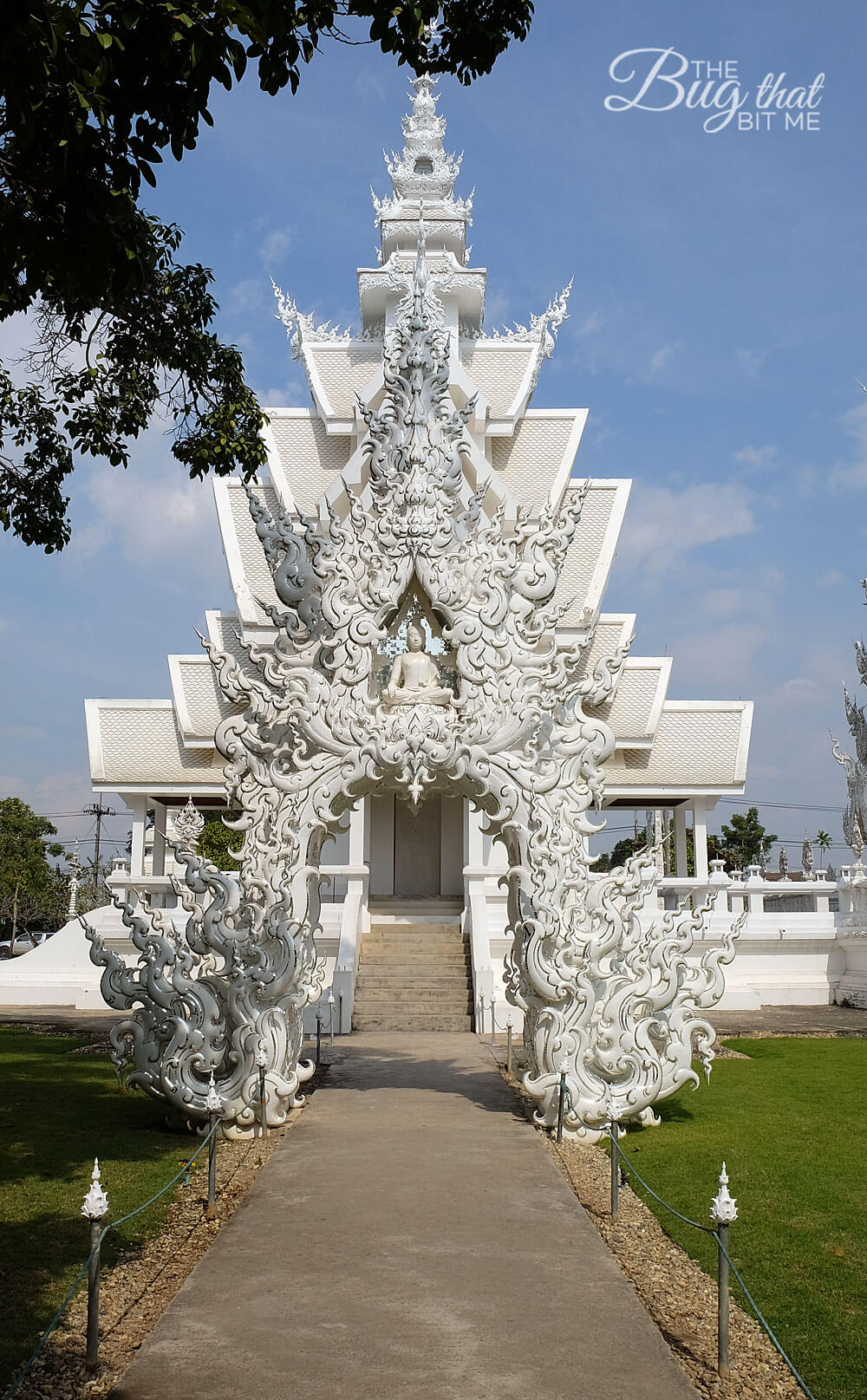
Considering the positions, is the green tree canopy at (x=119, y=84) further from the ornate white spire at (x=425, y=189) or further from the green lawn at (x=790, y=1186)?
the ornate white spire at (x=425, y=189)

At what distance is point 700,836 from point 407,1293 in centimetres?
1994

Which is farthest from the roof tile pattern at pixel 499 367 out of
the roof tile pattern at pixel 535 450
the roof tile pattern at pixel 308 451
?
the roof tile pattern at pixel 308 451

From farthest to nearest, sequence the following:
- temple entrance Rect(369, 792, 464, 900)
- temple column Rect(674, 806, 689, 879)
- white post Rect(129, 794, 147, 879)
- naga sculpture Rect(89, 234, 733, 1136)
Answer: temple column Rect(674, 806, 689, 879) → white post Rect(129, 794, 147, 879) → temple entrance Rect(369, 792, 464, 900) → naga sculpture Rect(89, 234, 733, 1136)

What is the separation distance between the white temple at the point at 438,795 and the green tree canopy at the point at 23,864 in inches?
589

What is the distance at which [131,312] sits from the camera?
8.11 meters

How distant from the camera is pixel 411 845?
76.0ft

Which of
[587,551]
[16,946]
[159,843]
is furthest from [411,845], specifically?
[16,946]

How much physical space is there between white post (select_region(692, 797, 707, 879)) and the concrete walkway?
51.1 feet

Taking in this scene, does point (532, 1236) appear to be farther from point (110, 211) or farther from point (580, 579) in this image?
point (580, 579)

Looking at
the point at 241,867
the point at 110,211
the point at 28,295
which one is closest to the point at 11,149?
the point at 28,295

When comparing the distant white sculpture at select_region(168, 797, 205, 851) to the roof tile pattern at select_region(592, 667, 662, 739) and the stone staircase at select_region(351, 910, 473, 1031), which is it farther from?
the roof tile pattern at select_region(592, 667, 662, 739)

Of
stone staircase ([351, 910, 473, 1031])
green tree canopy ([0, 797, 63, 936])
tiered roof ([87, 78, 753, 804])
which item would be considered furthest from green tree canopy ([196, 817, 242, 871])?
stone staircase ([351, 910, 473, 1031])

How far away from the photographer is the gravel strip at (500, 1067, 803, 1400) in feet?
15.9

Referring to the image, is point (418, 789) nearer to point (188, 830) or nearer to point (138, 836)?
point (188, 830)
